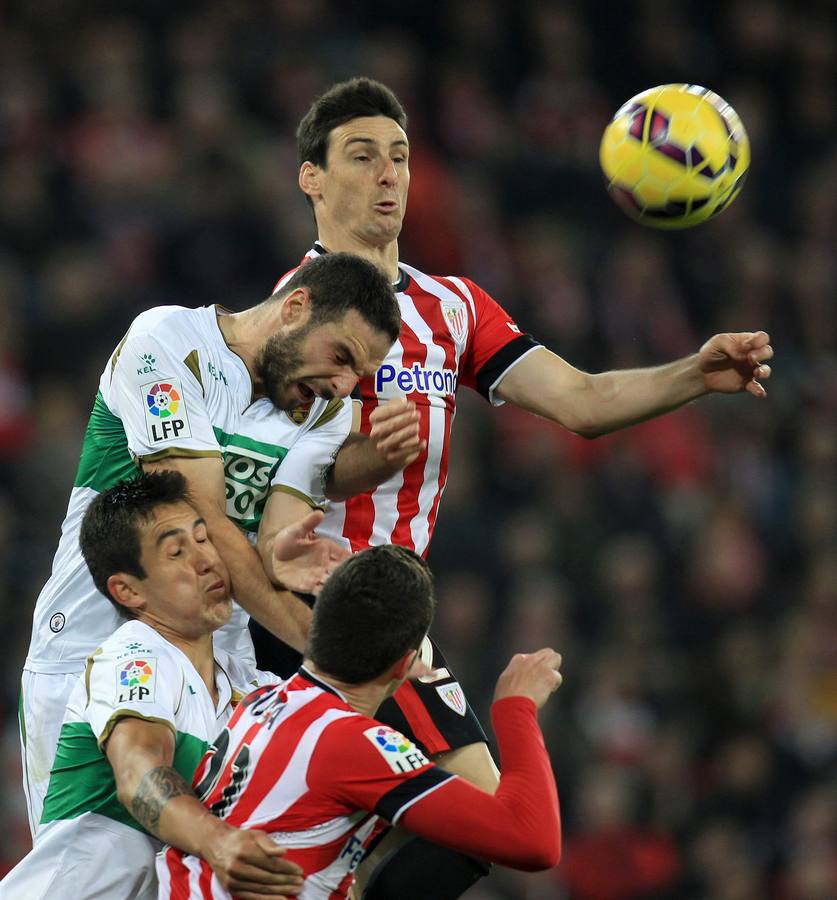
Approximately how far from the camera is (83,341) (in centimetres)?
941

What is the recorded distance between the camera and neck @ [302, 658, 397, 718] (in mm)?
3660

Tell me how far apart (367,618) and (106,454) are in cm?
139

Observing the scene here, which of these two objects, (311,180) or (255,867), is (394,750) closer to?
(255,867)

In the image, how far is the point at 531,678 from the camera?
13.2ft

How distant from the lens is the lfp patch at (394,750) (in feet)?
11.6

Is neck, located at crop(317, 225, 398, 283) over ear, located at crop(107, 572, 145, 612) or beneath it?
over

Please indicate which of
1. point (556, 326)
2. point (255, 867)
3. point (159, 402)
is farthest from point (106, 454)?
point (556, 326)

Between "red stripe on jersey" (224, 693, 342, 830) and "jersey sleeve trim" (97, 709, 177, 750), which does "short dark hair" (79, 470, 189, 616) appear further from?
"red stripe on jersey" (224, 693, 342, 830)

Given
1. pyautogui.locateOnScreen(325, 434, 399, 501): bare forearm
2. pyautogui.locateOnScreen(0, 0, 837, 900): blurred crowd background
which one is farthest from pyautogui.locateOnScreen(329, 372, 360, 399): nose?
pyautogui.locateOnScreen(0, 0, 837, 900): blurred crowd background

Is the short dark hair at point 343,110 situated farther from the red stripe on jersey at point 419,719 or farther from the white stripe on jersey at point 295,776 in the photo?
the white stripe on jersey at point 295,776

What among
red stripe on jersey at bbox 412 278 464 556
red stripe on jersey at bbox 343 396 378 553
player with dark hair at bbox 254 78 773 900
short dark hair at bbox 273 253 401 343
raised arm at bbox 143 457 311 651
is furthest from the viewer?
red stripe on jersey at bbox 412 278 464 556

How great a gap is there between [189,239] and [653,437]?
3152 millimetres

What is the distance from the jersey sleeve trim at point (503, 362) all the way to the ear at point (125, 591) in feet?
5.04

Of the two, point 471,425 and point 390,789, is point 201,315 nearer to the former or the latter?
point 390,789
